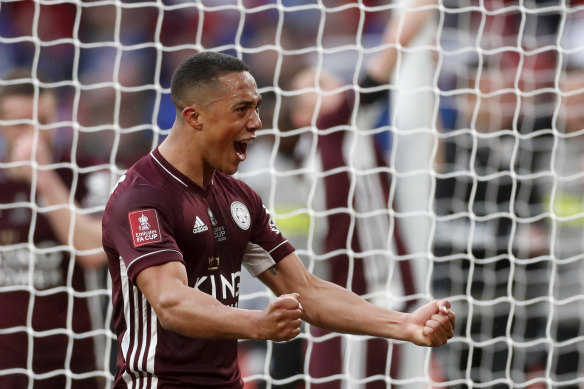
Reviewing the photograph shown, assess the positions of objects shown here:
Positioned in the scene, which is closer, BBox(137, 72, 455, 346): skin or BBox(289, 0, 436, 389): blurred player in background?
BBox(137, 72, 455, 346): skin

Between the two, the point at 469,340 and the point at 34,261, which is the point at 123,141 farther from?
the point at 469,340

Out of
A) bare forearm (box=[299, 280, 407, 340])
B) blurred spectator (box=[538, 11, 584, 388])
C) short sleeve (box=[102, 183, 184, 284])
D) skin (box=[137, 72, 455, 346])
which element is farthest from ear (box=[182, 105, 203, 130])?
blurred spectator (box=[538, 11, 584, 388])

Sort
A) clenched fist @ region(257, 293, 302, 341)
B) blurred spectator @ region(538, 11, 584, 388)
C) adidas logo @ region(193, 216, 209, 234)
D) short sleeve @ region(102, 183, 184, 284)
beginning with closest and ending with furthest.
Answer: clenched fist @ region(257, 293, 302, 341)
short sleeve @ region(102, 183, 184, 284)
adidas logo @ region(193, 216, 209, 234)
blurred spectator @ region(538, 11, 584, 388)

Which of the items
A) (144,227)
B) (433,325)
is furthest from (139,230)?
(433,325)

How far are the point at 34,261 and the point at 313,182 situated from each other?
3.73 feet

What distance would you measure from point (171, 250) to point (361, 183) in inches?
69.5

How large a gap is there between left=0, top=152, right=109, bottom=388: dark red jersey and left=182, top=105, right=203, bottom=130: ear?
4.38ft

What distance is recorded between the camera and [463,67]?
13.9 feet

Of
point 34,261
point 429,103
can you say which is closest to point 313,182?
point 429,103

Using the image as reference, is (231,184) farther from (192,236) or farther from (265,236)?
(192,236)

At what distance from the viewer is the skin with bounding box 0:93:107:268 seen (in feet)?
12.2

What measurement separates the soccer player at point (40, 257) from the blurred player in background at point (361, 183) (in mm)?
914

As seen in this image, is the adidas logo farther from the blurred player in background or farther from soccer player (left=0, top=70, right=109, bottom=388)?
the blurred player in background

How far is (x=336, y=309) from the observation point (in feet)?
8.95
